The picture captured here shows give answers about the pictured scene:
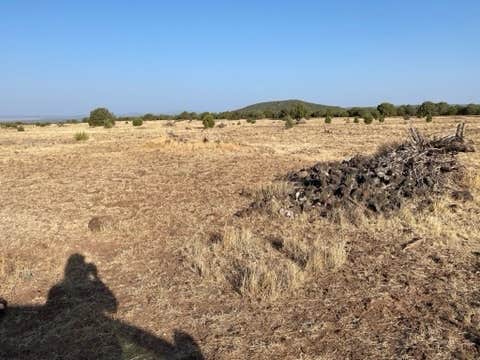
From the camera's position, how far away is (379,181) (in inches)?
326

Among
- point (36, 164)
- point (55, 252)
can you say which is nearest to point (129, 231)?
point (55, 252)

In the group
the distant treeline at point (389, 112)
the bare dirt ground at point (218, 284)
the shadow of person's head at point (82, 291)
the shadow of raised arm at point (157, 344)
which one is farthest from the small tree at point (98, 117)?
the shadow of raised arm at point (157, 344)

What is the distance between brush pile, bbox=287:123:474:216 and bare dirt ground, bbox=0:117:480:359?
1.59 ft

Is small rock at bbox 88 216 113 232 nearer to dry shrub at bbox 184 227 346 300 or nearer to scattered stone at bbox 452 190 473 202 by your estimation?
dry shrub at bbox 184 227 346 300

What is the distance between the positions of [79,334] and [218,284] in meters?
1.68

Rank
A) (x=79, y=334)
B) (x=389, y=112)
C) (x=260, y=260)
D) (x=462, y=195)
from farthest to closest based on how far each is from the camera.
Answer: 1. (x=389, y=112)
2. (x=462, y=195)
3. (x=260, y=260)
4. (x=79, y=334)

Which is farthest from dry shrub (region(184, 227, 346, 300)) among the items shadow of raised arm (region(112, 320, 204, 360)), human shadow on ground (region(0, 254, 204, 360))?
human shadow on ground (region(0, 254, 204, 360))

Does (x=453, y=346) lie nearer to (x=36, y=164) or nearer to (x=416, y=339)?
(x=416, y=339)

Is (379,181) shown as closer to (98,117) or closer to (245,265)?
(245,265)

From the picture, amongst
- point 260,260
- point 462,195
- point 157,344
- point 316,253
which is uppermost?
point 462,195

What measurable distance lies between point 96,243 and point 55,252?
2.12ft

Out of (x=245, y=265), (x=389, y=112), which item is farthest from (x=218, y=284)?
(x=389, y=112)

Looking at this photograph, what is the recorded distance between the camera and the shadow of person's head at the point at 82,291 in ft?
15.3

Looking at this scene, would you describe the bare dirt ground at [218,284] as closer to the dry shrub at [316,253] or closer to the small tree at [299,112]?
the dry shrub at [316,253]
